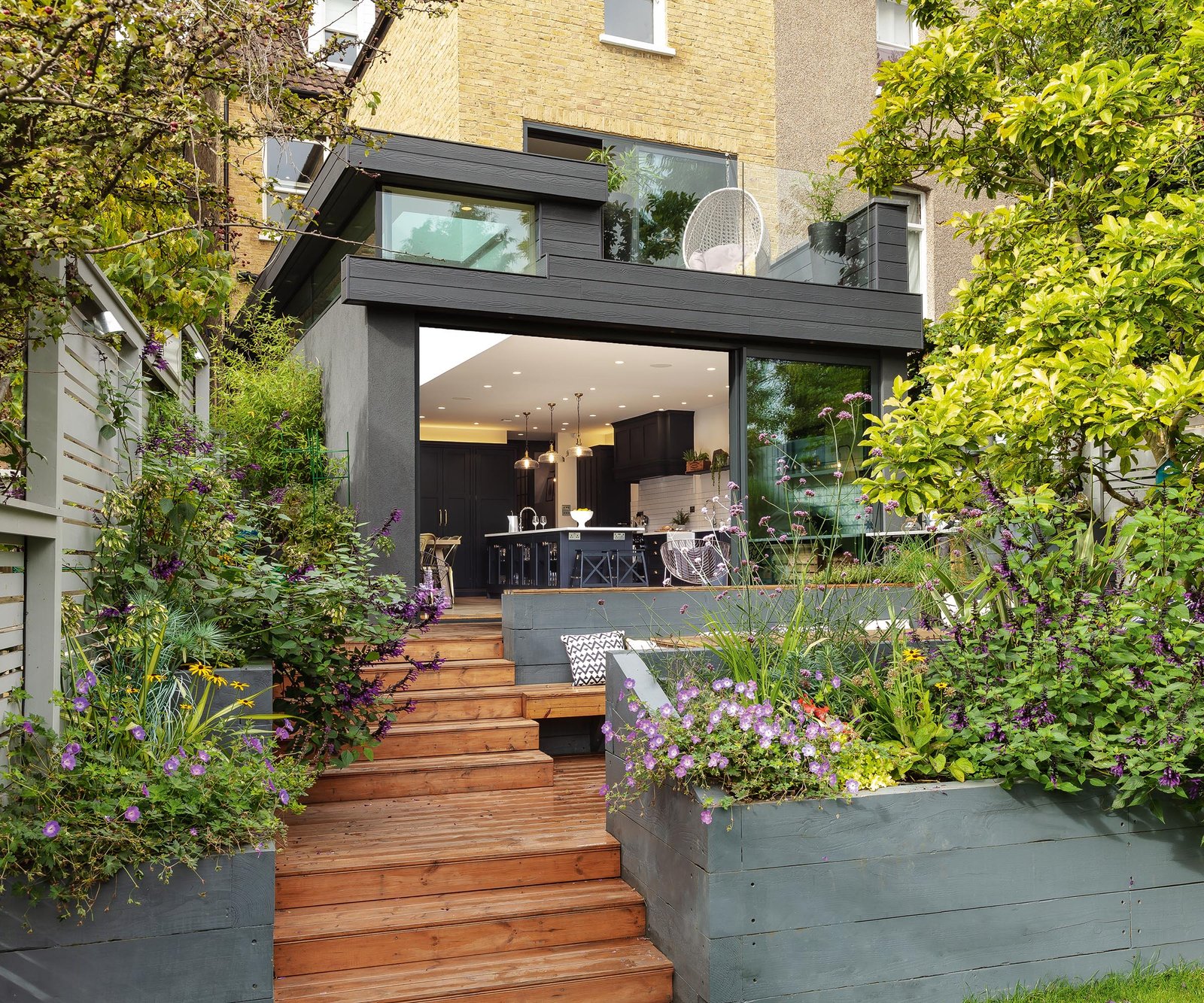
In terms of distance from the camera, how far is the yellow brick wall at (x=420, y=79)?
384 inches

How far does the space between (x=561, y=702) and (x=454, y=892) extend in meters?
1.98

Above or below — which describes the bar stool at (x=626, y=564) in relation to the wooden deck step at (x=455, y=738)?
above

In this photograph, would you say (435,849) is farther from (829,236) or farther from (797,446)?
(829,236)

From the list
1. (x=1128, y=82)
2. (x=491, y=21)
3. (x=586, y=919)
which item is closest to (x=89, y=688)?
(x=586, y=919)

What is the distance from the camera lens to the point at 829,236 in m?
8.78

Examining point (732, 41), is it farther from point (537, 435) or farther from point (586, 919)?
point (586, 919)

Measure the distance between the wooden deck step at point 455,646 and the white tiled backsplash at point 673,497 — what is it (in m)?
6.47

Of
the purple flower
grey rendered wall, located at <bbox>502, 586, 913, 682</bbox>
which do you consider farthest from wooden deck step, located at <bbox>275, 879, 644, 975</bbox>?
grey rendered wall, located at <bbox>502, 586, 913, 682</bbox>

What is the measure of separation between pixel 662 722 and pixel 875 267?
6515 mm

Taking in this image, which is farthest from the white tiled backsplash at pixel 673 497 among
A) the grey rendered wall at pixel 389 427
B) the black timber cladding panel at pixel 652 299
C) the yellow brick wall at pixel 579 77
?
the grey rendered wall at pixel 389 427

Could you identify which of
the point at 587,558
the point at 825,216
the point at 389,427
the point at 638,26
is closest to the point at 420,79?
the point at 638,26

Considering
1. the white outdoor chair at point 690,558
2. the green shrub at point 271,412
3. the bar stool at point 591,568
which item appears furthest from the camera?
the bar stool at point 591,568

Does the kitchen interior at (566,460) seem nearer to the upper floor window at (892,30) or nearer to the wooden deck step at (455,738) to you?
the wooden deck step at (455,738)

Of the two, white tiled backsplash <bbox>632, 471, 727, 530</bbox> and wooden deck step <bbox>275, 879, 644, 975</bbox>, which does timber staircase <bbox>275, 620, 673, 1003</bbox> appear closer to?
wooden deck step <bbox>275, 879, 644, 975</bbox>
